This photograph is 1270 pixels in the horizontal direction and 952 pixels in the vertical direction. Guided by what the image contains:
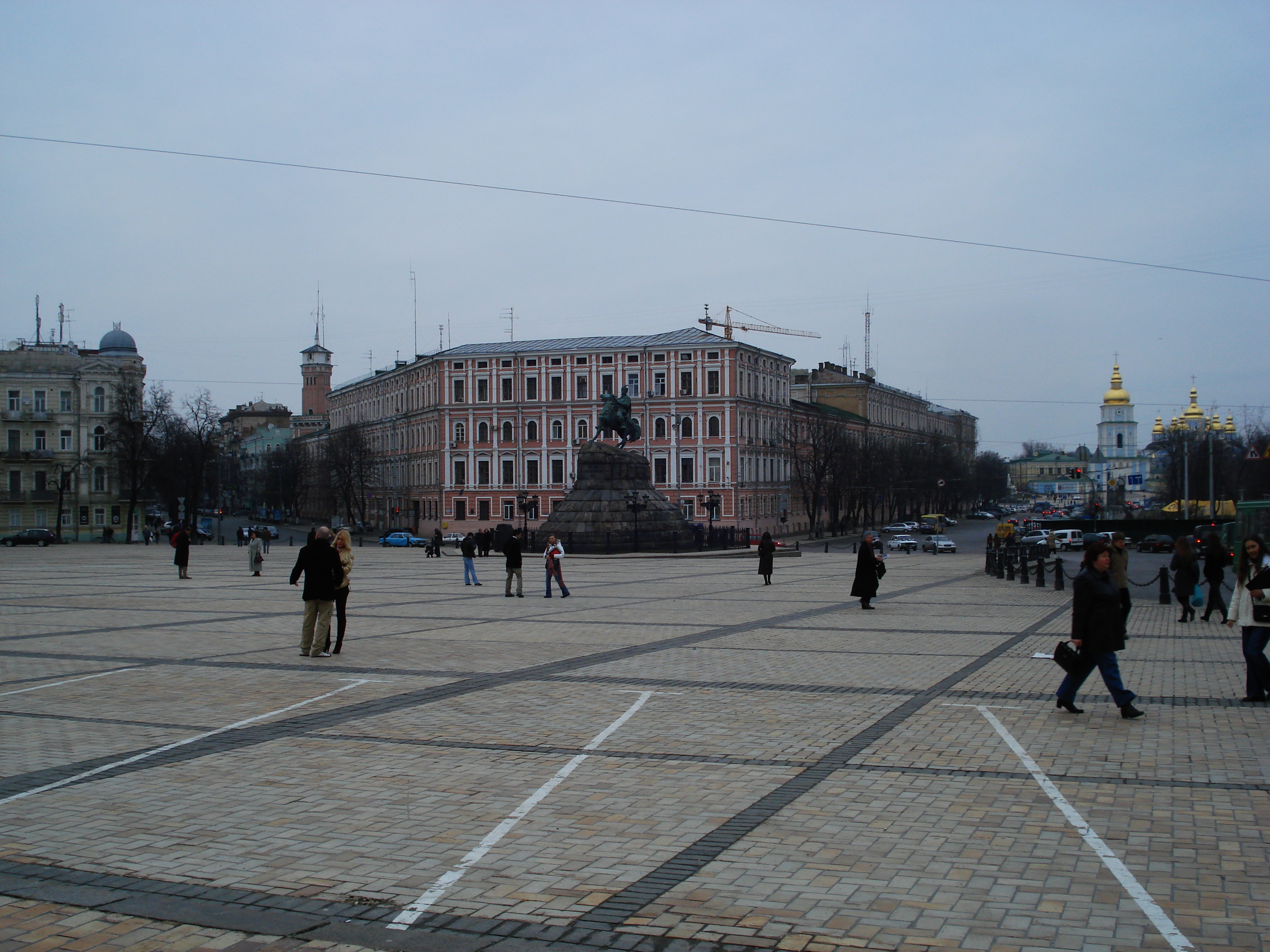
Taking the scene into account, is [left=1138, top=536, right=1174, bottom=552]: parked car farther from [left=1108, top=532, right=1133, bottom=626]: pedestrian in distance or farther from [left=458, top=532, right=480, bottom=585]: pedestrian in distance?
[left=1108, top=532, right=1133, bottom=626]: pedestrian in distance

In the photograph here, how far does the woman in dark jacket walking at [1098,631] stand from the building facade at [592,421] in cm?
6534

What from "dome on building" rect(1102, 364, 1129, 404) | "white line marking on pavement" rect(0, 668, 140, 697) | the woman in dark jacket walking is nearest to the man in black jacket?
"white line marking on pavement" rect(0, 668, 140, 697)

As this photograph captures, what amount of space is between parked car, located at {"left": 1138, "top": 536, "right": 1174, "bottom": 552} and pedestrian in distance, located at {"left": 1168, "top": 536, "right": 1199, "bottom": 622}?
43.6 m

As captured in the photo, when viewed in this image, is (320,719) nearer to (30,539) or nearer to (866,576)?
(866,576)

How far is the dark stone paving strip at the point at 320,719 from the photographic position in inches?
331

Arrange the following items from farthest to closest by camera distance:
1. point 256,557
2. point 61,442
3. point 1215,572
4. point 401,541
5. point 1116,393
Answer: point 1116,393 < point 61,442 < point 401,541 < point 256,557 < point 1215,572

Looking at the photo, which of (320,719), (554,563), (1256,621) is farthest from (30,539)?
(1256,621)

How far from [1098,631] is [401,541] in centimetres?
6511

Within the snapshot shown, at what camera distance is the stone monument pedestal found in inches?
1998

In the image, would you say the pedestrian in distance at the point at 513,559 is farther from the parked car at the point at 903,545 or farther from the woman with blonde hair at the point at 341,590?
the parked car at the point at 903,545

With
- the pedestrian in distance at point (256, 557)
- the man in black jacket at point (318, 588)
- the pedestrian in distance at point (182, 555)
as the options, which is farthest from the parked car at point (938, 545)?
the man in black jacket at point (318, 588)

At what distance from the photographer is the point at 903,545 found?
61.0m

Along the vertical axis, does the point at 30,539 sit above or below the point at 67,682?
above

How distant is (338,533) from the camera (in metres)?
15.7
